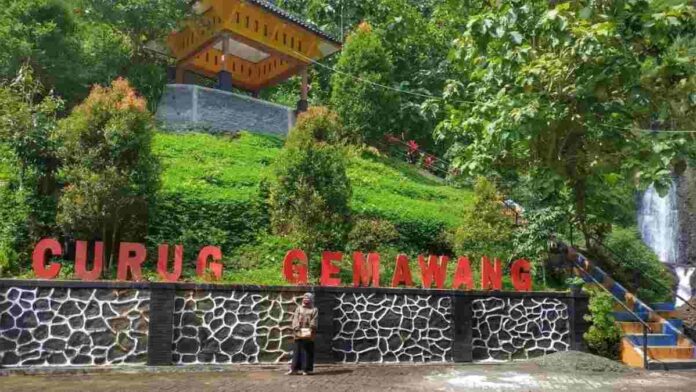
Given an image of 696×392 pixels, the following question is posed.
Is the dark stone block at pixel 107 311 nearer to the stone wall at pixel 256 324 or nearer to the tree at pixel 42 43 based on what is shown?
the stone wall at pixel 256 324

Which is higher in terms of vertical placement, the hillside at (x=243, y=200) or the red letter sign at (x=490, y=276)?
the hillside at (x=243, y=200)

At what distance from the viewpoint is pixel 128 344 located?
10.5 metres

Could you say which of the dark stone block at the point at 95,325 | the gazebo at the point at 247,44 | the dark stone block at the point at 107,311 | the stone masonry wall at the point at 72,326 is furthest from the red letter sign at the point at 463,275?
the gazebo at the point at 247,44

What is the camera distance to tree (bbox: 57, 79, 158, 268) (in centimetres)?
1203

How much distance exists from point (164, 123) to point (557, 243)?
45.1 ft

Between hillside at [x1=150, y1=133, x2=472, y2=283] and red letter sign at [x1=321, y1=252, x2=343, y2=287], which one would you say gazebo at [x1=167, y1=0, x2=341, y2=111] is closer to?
hillside at [x1=150, y1=133, x2=472, y2=283]

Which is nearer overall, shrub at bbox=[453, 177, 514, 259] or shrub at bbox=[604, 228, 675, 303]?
shrub at bbox=[453, 177, 514, 259]

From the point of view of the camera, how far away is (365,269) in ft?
40.5

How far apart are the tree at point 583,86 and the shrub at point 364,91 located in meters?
13.5

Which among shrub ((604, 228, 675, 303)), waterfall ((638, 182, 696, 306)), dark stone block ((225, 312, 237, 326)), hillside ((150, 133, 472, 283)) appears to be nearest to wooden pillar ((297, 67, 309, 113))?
hillside ((150, 133, 472, 283))

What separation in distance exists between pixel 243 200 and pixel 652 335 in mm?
9558

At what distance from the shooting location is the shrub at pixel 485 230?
14.6 metres

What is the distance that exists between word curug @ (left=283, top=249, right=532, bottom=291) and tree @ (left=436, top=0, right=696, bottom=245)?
2005mm

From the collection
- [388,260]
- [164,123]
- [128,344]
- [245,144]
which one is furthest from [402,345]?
[164,123]
